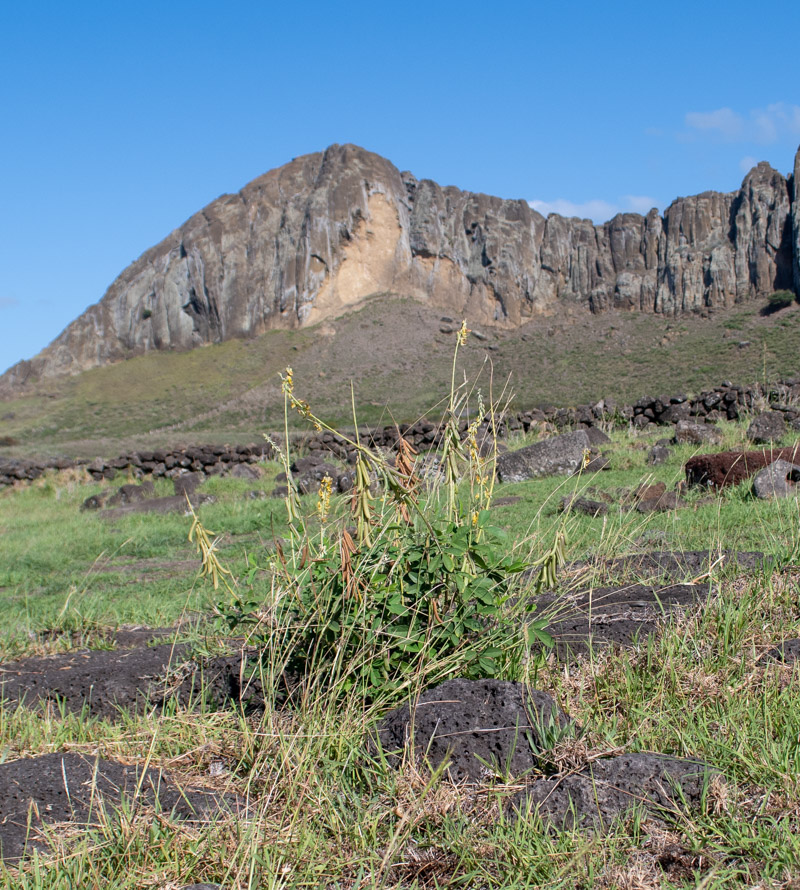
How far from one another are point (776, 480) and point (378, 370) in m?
43.9

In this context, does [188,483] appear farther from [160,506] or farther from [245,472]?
[160,506]

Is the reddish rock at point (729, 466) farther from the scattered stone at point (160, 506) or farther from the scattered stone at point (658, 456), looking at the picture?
the scattered stone at point (160, 506)

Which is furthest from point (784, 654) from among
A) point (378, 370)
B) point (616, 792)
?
point (378, 370)

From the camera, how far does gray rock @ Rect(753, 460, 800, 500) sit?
260 inches

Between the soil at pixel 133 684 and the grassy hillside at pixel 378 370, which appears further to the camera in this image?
the grassy hillside at pixel 378 370

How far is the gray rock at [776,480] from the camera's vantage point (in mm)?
6613

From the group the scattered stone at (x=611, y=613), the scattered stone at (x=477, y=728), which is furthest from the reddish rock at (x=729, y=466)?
the scattered stone at (x=477, y=728)

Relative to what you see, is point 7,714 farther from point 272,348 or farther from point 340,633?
point 272,348

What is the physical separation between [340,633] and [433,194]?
68221mm

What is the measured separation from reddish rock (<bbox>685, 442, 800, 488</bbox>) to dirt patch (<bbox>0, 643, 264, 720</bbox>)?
528cm

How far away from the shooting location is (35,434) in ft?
149

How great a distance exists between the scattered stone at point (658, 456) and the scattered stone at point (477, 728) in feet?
26.2

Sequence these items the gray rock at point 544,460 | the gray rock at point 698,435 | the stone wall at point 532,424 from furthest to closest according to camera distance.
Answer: the stone wall at point 532,424
the gray rock at point 544,460
the gray rock at point 698,435

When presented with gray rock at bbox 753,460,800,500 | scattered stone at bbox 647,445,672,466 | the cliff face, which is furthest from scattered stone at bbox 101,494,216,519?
the cliff face
